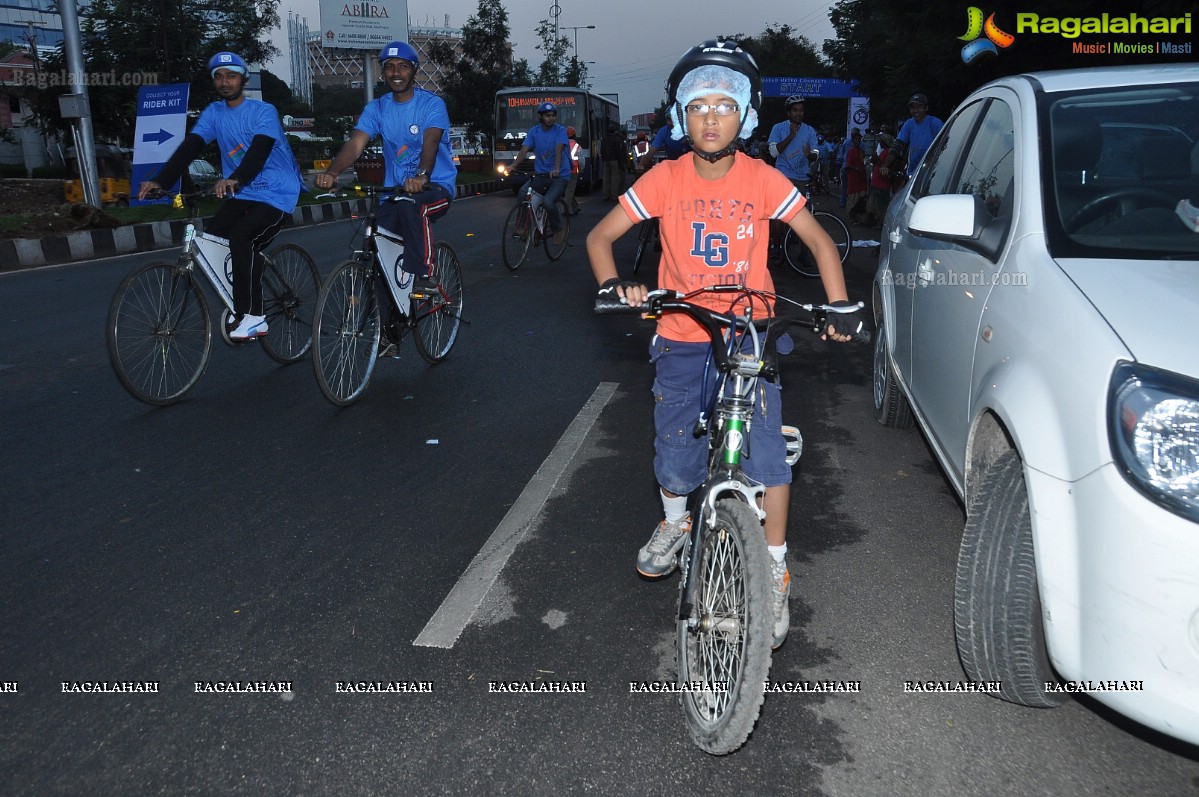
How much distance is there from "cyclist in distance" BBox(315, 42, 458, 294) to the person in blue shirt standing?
5841mm

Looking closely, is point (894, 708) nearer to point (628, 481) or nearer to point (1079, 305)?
point (1079, 305)

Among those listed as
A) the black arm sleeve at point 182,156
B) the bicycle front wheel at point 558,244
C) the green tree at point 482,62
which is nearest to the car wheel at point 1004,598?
the black arm sleeve at point 182,156

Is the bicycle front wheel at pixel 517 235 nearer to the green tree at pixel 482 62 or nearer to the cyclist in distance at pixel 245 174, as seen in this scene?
the cyclist in distance at pixel 245 174

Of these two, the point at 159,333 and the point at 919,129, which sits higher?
the point at 919,129

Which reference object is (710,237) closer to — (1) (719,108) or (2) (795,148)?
(1) (719,108)

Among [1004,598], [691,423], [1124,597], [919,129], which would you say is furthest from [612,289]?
[919,129]

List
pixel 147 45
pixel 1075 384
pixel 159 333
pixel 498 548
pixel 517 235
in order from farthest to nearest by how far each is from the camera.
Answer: pixel 147 45
pixel 517 235
pixel 159 333
pixel 498 548
pixel 1075 384

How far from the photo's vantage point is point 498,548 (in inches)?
150

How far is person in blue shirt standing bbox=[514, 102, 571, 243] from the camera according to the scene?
12.5m

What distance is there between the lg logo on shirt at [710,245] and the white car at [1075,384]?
0.74m

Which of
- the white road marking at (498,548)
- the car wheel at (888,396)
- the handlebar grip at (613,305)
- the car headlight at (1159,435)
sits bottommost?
the white road marking at (498,548)

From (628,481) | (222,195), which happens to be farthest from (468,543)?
(222,195)

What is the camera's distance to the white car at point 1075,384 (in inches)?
80.0

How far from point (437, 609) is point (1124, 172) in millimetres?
2674
